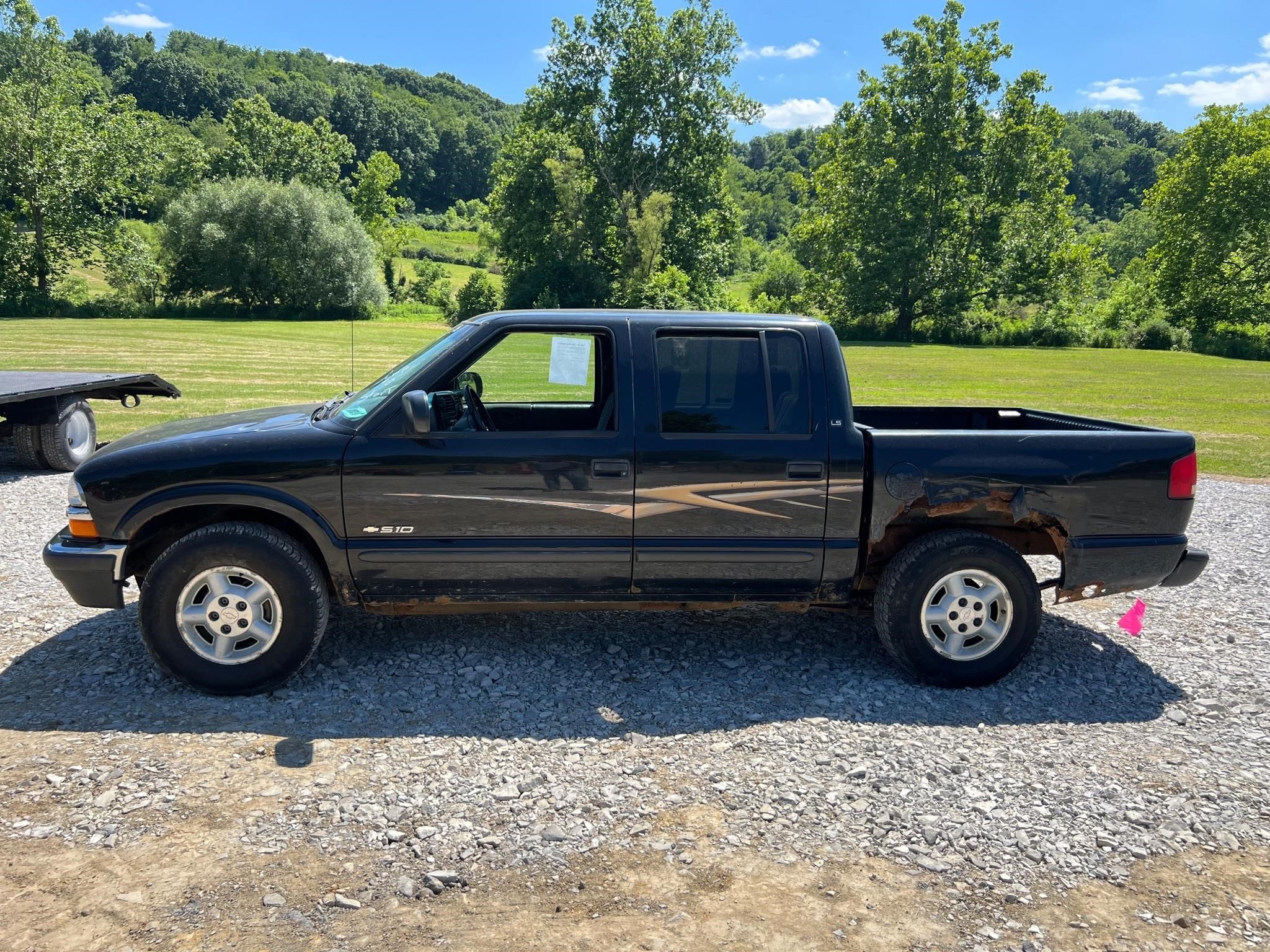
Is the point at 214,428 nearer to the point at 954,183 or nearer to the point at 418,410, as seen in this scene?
the point at 418,410

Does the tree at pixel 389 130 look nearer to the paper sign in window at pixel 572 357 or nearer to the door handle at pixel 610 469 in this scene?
the paper sign in window at pixel 572 357

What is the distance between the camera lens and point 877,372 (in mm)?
28609

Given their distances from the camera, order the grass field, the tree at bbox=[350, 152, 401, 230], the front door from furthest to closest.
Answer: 1. the tree at bbox=[350, 152, 401, 230]
2. the grass field
3. the front door

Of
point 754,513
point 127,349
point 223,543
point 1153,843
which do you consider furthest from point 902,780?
point 127,349

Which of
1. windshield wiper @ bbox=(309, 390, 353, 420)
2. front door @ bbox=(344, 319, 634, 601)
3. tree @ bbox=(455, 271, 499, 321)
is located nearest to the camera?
front door @ bbox=(344, 319, 634, 601)

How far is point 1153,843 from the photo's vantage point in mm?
3414

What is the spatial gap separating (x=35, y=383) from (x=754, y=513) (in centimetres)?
940

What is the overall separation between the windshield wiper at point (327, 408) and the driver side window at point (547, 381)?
0.77m

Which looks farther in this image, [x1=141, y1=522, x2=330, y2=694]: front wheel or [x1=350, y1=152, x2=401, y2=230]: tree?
[x1=350, y1=152, x2=401, y2=230]: tree

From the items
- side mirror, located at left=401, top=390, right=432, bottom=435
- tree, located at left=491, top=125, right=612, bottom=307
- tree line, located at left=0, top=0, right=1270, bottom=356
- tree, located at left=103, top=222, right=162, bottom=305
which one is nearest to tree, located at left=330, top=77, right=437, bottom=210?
tree line, located at left=0, top=0, right=1270, bottom=356

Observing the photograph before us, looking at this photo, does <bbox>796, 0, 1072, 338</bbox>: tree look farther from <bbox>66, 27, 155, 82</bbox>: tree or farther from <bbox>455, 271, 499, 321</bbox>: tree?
<bbox>66, 27, 155, 82</bbox>: tree

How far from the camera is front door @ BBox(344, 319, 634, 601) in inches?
175

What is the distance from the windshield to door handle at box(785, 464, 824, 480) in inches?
70.7

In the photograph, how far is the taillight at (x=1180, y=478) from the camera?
470 cm
